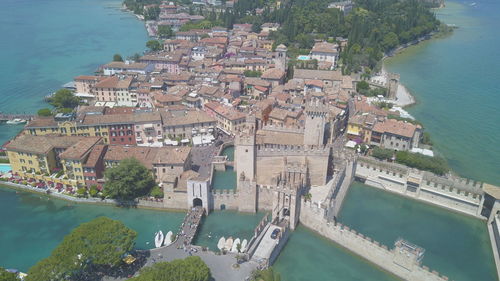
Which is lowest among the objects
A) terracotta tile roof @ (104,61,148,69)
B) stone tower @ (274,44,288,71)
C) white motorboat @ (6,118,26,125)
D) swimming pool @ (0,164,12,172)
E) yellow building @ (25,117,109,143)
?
swimming pool @ (0,164,12,172)

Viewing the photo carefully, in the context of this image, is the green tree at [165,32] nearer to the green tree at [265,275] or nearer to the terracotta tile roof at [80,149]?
the terracotta tile roof at [80,149]

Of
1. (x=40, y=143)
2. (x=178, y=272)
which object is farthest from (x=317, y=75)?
(x=178, y=272)

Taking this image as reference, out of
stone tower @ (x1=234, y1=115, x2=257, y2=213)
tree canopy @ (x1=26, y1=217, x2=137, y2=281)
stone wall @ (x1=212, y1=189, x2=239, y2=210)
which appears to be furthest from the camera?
stone wall @ (x1=212, y1=189, x2=239, y2=210)

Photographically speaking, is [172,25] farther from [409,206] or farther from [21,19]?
[409,206]

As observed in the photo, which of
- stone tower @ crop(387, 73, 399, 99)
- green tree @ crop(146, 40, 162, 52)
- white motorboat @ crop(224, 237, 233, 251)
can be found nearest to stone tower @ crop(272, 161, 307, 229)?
white motorboat @ crop(224, 237, 233, 251)

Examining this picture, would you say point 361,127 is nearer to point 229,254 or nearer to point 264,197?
point 264,197

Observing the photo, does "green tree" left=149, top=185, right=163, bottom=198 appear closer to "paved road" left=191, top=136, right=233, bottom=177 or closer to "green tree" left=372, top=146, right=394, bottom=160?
"paved road" left=191, top=136, right=233, bottom=177

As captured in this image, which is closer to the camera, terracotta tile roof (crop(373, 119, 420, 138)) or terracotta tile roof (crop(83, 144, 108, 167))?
terracotta tile roof (crop(83, 144, 108, 167))
